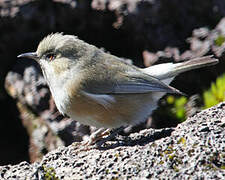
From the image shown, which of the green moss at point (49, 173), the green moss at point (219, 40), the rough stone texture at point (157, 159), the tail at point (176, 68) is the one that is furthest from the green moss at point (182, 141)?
the green moss at point (219, 40)

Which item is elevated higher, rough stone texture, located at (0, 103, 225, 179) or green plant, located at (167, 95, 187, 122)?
green plant, located at (167, 95, 187, 122)

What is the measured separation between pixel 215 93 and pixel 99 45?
2161 millimetres

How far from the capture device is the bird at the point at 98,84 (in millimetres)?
5164

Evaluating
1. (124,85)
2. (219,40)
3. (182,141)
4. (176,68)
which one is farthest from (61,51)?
(219,40)

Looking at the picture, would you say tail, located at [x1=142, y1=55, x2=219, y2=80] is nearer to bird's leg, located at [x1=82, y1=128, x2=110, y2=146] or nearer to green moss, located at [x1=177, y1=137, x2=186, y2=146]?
bird's leg, located at [x1=82, y1=128, x2=110, y2=146]

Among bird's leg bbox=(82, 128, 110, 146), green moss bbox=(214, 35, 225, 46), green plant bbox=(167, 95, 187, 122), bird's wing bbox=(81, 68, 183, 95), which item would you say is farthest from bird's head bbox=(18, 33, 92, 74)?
green moss bbox=(214, 35, 225, 46)

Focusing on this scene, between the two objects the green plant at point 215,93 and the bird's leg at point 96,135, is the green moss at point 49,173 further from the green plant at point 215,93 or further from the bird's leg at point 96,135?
the green plant at point 215,93

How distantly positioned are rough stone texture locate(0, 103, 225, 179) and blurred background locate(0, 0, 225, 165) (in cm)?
187

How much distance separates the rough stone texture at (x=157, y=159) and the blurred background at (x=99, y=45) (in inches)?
73.8

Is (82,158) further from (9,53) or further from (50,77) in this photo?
(9,53)

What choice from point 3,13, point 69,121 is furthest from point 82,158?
point 3,13

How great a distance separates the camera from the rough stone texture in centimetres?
377

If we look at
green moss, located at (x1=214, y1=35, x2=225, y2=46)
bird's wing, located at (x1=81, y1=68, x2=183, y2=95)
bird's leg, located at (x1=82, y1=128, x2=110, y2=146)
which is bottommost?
bird's leg, located at (x1=82, y1=128, x2=110, y2=146)

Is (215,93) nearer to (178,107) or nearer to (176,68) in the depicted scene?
(178,107)
